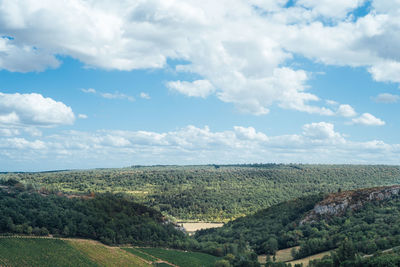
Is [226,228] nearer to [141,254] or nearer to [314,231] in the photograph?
[314,231]

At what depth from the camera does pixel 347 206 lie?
502ft

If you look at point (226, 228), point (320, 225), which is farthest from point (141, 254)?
point (320, 225)

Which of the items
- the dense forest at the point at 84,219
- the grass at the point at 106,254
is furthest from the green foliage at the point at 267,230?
the grass at the point at 106,254

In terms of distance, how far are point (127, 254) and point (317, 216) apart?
84.9 metres

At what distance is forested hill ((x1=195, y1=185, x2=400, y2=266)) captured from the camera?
122 meters

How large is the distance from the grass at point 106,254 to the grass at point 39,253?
105 inches

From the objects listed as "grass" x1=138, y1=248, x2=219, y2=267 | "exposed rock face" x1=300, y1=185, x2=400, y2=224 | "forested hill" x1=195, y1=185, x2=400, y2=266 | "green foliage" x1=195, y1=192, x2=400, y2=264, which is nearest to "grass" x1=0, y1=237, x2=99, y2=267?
"grass" x1=138, y1=248, x2=219, y2=267

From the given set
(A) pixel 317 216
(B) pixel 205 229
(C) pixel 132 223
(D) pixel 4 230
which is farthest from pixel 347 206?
(D) pixel 4 230

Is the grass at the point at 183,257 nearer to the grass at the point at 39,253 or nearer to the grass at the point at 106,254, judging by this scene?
the grass at the point at 106,254

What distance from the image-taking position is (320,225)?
14775 centimetres

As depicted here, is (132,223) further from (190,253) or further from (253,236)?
(253,236)

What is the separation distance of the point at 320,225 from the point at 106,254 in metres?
86.3

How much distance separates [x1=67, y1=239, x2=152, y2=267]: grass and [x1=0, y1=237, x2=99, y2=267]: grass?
8.73 ft

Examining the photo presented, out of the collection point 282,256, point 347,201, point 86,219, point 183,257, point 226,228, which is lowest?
point 282,256
